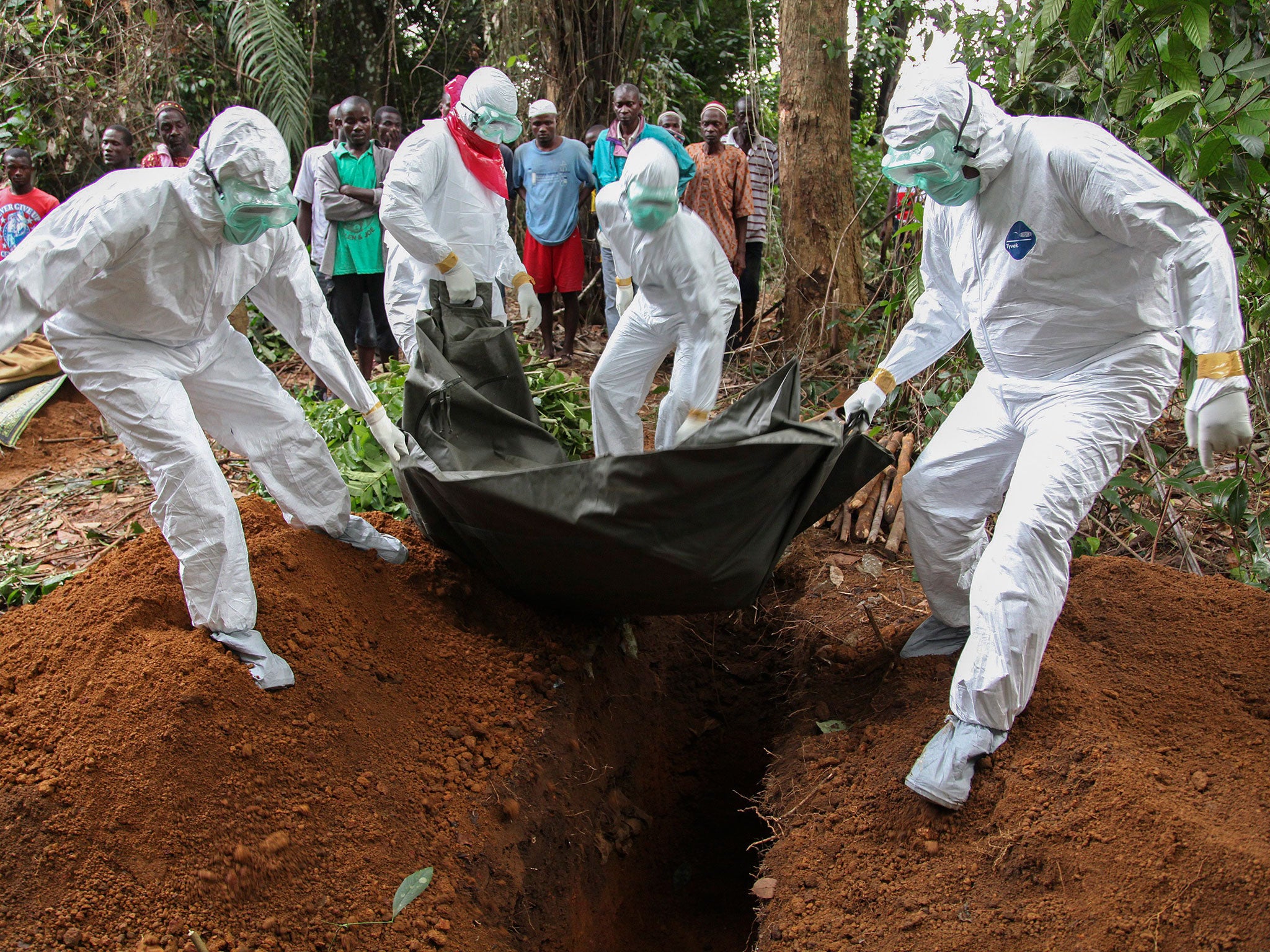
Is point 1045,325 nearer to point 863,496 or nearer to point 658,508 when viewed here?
point 658,508

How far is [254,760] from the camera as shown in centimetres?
239

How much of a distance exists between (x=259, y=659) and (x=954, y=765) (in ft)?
6.26

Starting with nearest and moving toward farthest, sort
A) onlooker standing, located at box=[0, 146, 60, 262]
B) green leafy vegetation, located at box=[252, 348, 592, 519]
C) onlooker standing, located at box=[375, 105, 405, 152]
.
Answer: green leafy vegetation, located at box=[252, 348, 592, 519], onlooker standing, located at box=[0, 146, 60, 262], onlooker standing, located at box=[375, 105, 405, 152]

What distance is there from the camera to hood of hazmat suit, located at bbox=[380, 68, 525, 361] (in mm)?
4031

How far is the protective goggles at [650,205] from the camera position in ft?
11.9

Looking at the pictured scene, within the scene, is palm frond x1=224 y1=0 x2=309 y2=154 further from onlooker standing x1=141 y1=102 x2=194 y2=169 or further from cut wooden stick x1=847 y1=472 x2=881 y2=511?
cut wooden stick x1=847 y1=472 x2=881 y2=511

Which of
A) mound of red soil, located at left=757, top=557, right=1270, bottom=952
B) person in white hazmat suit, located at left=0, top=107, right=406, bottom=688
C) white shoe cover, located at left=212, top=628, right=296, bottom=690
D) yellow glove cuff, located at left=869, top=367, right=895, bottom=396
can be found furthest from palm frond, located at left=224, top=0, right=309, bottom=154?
mound of red soil, located at left=757, top=557, right=1270, bottom=952

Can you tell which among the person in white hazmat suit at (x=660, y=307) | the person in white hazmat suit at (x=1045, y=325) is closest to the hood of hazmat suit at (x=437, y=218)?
the person in white hazmat suit at (x=660, y=307)

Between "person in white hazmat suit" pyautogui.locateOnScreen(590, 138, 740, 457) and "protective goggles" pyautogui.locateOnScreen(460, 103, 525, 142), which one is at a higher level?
"protective goggles" pyautogui.locateOnScreen(460, 103, 525, 142)

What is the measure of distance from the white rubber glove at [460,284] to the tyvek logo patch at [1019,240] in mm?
2303

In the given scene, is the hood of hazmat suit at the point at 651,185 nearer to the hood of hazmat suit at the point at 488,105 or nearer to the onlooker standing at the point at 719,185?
the hood of hazmat suit at the point at 488,105

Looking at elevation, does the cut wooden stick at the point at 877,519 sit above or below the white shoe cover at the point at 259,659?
below

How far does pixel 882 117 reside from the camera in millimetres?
10133

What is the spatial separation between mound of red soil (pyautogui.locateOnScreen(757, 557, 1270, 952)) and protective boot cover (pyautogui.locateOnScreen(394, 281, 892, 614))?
0.63 metres
